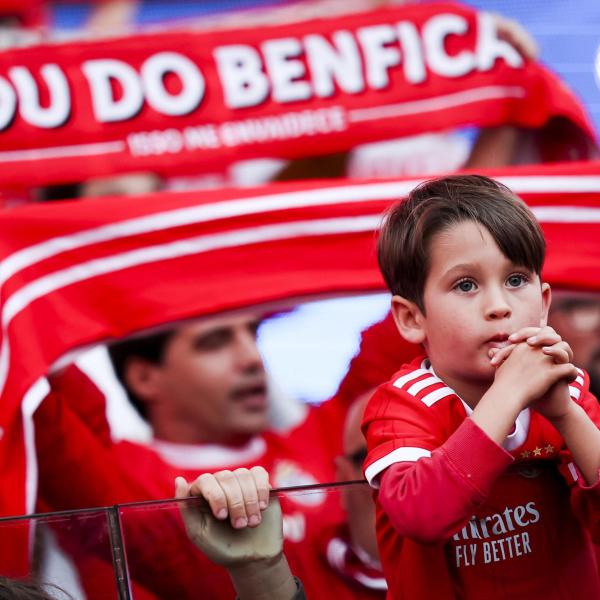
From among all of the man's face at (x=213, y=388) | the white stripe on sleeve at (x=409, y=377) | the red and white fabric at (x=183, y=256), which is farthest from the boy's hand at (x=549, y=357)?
the man's face at (x=213, y=388)

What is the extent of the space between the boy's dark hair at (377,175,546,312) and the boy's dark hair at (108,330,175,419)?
0.81 metres

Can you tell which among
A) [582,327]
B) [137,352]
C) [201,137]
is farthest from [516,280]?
[582,327]

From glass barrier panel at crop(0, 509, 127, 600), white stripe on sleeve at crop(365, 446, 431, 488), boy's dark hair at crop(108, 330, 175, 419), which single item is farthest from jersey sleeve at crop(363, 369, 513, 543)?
boy's dark hair at crop(108, 330, 175, 419)

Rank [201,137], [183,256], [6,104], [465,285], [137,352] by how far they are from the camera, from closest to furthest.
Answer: [465,285] → [183,256] → [6,104] → [201,137] → [137,352]

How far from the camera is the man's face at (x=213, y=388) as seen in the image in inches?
78.4

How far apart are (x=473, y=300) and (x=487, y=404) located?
0.11 meters

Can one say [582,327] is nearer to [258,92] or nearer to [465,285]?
[258,92]

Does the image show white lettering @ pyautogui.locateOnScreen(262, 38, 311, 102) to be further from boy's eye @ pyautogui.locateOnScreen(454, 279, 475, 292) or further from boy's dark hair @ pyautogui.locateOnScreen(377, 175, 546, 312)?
boy's eye @ pyautogui.locateOnScreen(454, 279, 475, 292)

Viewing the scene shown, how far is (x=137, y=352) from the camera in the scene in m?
2.03

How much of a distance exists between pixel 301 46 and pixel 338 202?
356mm

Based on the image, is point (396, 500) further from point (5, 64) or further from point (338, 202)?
point (5, 64)

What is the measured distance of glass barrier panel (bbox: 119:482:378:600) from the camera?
39.8 inches

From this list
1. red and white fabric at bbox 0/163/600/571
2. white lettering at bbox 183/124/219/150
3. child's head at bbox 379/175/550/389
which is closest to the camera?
child's head at bbox 379/175/550/389

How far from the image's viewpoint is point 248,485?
1.01 meters
